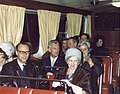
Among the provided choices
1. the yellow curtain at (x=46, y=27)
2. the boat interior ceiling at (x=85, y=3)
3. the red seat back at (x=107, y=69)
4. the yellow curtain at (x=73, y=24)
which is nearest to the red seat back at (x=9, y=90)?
the red seat back at (x=107, y=69)

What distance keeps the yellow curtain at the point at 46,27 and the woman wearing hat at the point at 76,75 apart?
2.71 metres

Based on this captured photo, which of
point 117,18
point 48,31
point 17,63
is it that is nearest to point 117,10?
point 117,18

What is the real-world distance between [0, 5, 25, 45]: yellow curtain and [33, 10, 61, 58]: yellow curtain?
65cm

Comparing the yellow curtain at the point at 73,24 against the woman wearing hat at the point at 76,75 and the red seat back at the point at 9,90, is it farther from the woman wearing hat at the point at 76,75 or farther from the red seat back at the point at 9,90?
the red seat back at the point at 9,90

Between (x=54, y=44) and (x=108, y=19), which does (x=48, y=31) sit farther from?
(x=108, y=19)

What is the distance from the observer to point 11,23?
5.76 meters

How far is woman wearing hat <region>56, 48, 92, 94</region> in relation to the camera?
3.60 m

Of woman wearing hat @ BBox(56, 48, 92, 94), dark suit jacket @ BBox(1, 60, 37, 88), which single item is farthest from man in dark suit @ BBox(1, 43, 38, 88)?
woman wearing hat @ BBox(56, 48, 92, 94)

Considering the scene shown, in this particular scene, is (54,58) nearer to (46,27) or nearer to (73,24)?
(46,27)

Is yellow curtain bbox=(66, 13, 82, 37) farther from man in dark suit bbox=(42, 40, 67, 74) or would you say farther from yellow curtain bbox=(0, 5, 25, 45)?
man in dark suit bbox=(42, 40, 67, 74)

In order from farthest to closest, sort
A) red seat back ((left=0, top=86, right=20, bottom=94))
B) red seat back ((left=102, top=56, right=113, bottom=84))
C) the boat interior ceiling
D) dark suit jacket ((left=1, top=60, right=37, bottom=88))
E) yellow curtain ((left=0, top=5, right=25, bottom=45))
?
the boat interior ceiling → red seat back ((left=102, top=56, right=113, bottom=84)) → yellow curtain ((left=0, top=5, right=25, bottom=45)) → dark suit jacket ((left=1, top=60, right=37, bottom=88)) → red seat back ((left=0, top=86, right=20, bottom=94))

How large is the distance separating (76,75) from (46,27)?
3.19m

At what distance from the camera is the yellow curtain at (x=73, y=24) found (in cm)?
772

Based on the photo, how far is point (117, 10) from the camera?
8844mm
